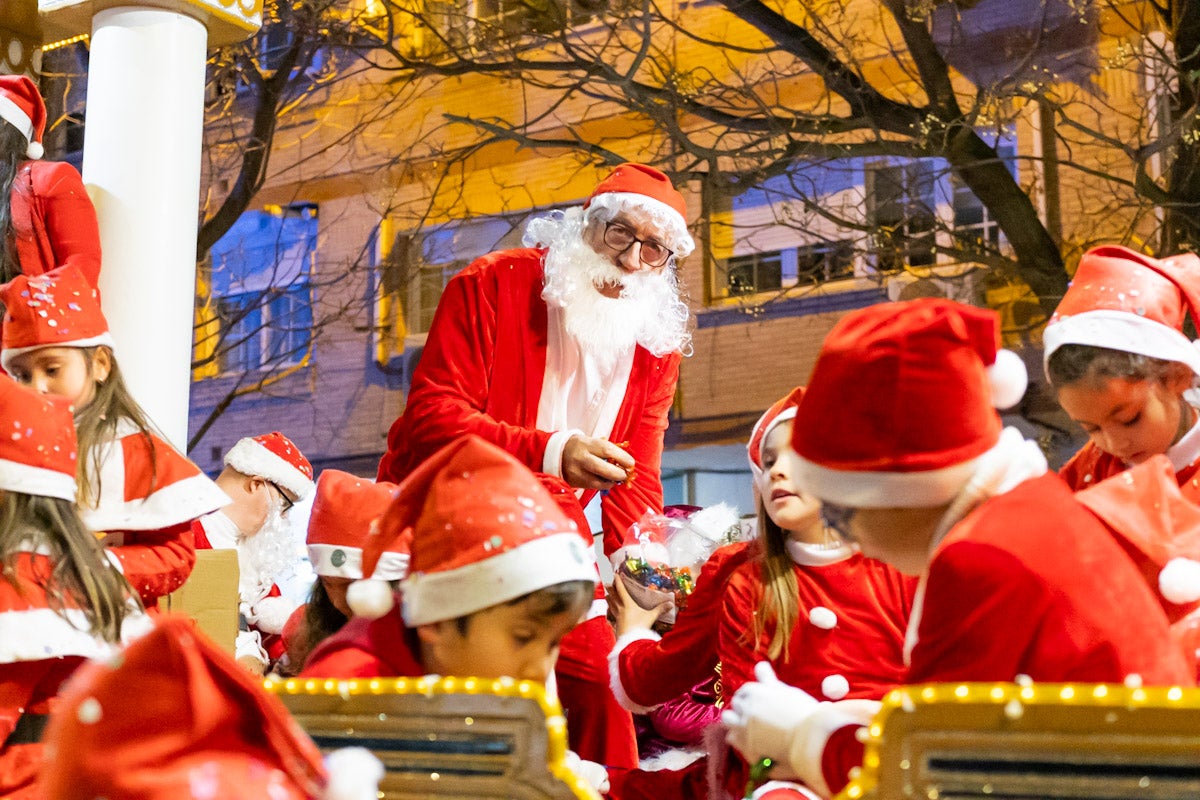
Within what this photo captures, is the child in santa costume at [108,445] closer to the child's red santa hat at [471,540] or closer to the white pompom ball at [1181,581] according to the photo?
the child's red santa hat at [471,540]

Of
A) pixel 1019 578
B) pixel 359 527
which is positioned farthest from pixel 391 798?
pixel 359 527

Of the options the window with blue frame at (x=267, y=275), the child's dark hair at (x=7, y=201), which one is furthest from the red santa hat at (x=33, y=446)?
the window with blue frame at (x=267, y=275)

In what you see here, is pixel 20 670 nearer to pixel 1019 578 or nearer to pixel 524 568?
pixel 524 568

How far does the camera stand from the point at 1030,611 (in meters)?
1.84

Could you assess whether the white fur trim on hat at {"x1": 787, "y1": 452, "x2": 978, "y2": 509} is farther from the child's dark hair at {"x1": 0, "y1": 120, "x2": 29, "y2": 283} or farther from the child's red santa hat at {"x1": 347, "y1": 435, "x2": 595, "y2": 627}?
the child's dark hair at {"x1": 0, "y1": 120, "x2": 29, "y2": 283}

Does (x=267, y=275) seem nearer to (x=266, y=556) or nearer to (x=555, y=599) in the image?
(x=266, y=556)

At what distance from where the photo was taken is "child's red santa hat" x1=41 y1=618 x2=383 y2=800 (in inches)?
62.6

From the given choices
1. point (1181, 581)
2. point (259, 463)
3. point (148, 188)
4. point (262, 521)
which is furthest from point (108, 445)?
point (262, 521)

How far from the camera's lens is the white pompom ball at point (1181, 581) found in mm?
2262

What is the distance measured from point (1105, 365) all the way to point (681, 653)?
122cm

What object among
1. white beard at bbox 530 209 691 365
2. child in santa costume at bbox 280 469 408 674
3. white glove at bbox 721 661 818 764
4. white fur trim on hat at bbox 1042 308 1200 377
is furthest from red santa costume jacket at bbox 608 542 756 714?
white glove at bbox 721 661 818 764

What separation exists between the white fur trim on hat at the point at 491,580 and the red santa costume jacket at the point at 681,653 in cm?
130

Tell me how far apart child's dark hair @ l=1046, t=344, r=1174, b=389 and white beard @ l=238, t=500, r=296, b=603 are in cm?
369

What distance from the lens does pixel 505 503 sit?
2146 millimetres
